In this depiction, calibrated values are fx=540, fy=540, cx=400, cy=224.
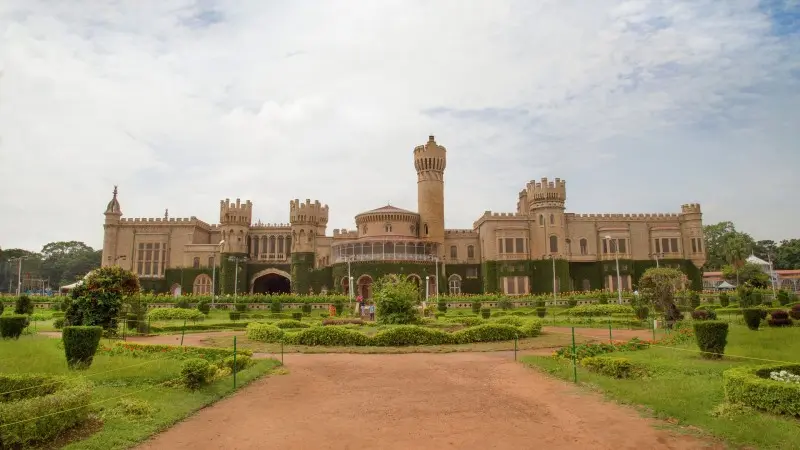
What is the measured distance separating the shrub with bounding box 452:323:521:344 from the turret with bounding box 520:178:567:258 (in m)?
35.3

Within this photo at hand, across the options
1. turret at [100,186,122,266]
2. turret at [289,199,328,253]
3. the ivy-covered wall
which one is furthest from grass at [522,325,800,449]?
turret at [100,186,122,266]

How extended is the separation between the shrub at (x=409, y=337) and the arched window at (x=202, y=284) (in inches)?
1815

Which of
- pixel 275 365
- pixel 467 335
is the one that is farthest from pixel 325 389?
pixel 467 335

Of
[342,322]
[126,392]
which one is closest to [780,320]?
[342,322]

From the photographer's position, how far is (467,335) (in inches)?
909

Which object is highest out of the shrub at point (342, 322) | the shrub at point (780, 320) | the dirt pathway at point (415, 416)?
the shrub at point (780, 320)

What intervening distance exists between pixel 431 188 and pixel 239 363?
46762mm

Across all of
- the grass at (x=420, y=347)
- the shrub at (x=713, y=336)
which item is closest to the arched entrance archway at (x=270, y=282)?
the grass at (x=420, y=347)

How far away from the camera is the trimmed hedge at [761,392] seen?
987 centimetres

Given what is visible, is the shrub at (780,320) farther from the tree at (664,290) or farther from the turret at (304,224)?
the turret at (304,224)

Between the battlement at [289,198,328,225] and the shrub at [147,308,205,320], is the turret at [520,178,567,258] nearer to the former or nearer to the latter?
the battlement at [289,198,328,225]

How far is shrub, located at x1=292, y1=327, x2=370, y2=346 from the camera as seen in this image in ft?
73.9

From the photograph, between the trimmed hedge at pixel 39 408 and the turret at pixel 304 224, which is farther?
the turret at pixel 304 224

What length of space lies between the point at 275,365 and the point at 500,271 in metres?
43.3
